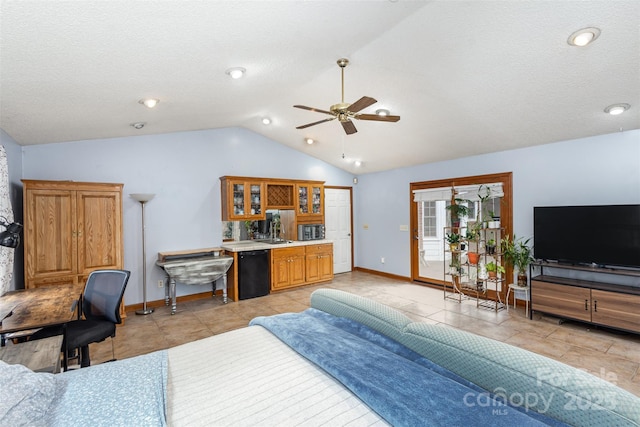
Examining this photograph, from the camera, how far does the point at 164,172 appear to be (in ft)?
16.2

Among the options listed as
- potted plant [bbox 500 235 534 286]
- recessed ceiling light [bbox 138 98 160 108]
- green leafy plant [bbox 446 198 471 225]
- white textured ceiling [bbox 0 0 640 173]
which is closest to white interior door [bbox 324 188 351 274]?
green leafy plant [bbox 446 198 471 225]

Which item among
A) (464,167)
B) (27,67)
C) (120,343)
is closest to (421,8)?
(27,67)

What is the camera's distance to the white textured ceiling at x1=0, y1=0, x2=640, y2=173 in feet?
5.98

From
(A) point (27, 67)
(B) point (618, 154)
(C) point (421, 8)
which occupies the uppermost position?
(C) point (421, 8)

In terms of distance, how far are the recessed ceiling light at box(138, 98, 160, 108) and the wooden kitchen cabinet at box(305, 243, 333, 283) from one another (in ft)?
11.8

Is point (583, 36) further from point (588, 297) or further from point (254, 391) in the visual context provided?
point (254, 391)

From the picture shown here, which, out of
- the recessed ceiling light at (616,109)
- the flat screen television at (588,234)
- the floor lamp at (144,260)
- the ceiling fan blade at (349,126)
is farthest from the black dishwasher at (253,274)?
the recessed ceiling light at (616,109)

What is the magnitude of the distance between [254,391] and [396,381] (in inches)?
24.5

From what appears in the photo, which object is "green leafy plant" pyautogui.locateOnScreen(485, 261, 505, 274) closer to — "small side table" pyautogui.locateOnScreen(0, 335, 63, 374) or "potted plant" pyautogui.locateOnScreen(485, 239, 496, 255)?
"potted plant" pyautogui.locateOnScreen(485, 239, 496, 255)

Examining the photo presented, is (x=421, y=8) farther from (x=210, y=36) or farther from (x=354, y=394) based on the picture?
(x=354, y=394)

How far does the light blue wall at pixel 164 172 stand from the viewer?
426cm

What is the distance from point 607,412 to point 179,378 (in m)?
1.70

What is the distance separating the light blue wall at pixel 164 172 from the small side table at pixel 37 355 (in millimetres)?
3005

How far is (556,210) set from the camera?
4.03 m
